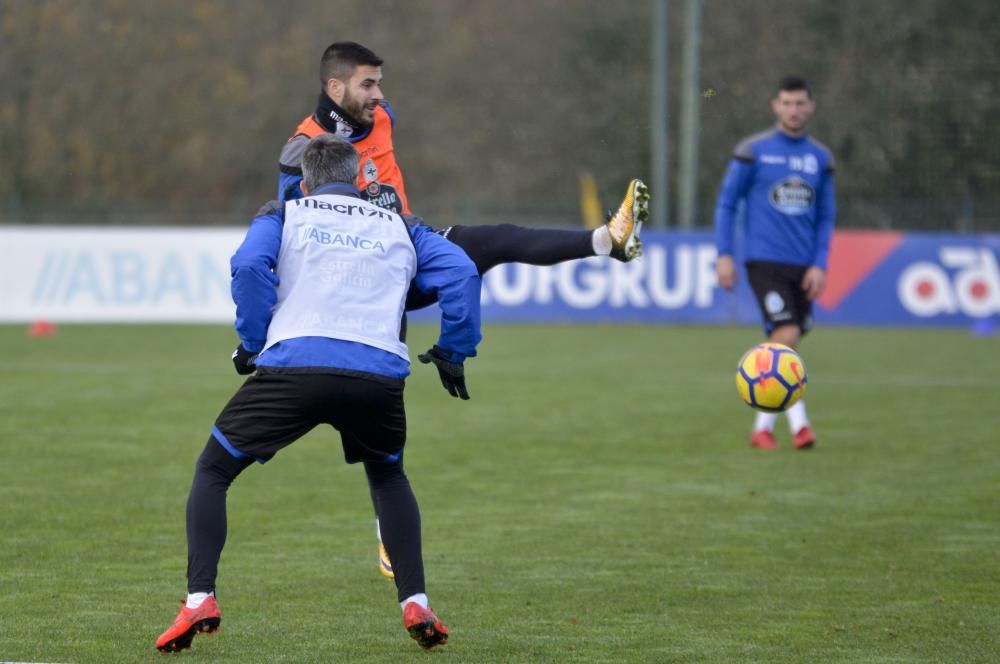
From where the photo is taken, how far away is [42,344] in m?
18.8

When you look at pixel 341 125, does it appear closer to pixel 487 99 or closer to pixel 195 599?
pixel 195 599

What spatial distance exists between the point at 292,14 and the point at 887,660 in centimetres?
3637

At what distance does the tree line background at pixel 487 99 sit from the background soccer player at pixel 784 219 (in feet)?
47.3

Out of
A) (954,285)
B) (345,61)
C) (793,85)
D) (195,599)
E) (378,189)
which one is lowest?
(195,599)

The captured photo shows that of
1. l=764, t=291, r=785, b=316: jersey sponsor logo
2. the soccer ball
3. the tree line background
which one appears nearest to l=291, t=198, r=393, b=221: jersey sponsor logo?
the soccer ball

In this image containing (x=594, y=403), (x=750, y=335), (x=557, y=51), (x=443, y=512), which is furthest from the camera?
(x=557, y=51)

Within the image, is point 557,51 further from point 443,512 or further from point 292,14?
point 443,512

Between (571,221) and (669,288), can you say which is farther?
(571,221)

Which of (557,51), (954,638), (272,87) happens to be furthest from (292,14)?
(954,638)

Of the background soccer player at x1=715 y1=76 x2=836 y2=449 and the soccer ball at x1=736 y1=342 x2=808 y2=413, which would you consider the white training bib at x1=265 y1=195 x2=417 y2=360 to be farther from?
the background soccer player at x1=715 y1=76 x2=836 y2=449

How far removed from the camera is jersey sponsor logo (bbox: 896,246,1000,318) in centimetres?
2216

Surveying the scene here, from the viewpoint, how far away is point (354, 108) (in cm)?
645

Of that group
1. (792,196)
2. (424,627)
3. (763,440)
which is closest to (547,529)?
(424,627)

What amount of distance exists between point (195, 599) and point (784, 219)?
265 inches
